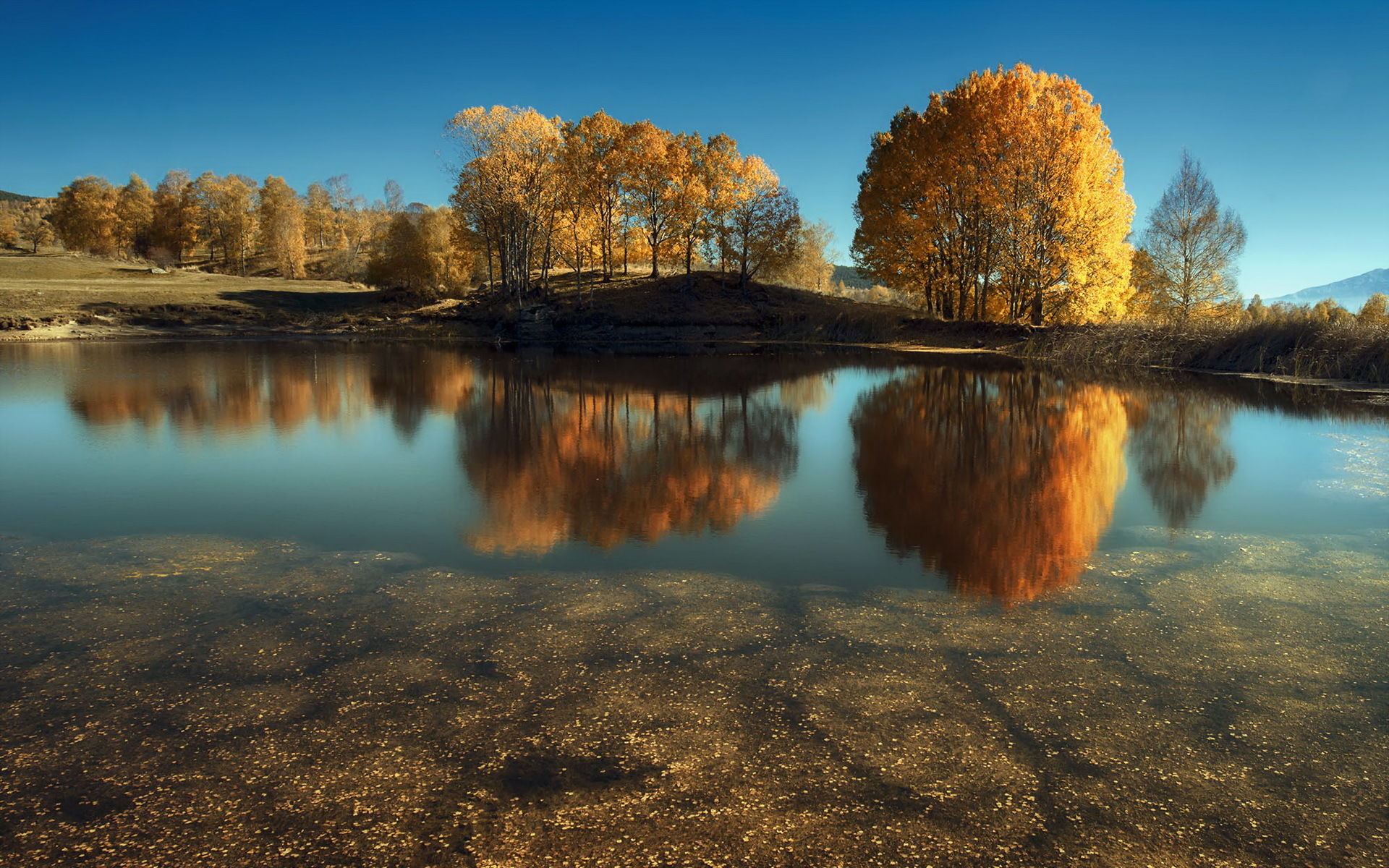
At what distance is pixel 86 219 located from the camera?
70.8 meters

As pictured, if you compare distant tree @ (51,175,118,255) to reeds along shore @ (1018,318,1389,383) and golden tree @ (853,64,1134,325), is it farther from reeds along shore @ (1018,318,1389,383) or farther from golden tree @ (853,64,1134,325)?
reeds along shore @ (1018,318,1389,383)

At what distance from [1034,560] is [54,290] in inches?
2233

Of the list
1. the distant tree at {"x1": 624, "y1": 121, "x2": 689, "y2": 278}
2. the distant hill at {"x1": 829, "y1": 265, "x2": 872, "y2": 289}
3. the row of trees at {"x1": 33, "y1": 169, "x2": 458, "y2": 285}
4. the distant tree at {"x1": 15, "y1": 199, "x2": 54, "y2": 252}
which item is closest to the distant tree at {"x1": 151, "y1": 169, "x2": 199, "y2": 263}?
the row of trees at {"x1": 33, "y1": 169, "x2": 458, "y2": 285}

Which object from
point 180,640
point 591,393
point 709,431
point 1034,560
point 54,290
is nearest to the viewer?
point 180,640

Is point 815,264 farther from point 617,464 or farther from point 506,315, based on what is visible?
point 617,464

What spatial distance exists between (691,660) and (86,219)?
8949cm

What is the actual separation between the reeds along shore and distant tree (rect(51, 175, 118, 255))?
81.2m

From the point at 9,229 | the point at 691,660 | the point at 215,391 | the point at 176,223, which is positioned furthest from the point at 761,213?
the point at 9,229

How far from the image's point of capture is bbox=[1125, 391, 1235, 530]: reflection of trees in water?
819 centimetres

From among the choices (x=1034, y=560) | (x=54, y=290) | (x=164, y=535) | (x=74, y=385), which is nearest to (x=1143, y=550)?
(x=1034, y=560)

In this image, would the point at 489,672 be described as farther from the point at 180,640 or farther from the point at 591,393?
the point at 591,393

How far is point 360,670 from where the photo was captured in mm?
4148

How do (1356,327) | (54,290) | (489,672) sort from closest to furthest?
1. (489,672)
2. (1356,327)
3. (54,290)

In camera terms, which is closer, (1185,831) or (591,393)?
(1185,831)
